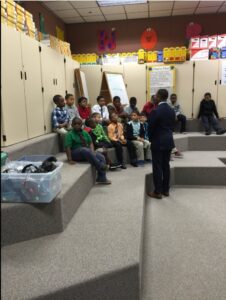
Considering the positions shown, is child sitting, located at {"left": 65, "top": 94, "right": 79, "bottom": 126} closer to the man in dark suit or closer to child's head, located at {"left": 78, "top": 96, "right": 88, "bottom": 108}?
child's head, located at {"left": 78, "top": 96, "right": 88, "bottom": 108}

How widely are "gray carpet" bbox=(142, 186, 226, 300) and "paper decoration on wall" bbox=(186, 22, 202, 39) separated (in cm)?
476

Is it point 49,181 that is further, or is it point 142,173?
point 142,173

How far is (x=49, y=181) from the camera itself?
2000 mm

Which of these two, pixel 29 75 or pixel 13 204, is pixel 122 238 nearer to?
pixel 13 204

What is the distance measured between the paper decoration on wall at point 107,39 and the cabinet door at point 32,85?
Answer: 149 inches

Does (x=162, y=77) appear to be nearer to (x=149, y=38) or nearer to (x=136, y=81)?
(x=136, y=81)

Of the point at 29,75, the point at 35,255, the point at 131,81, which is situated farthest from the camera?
the point at 131,81

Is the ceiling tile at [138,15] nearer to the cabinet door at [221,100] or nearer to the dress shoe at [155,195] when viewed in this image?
the cabinet door at [221,100]

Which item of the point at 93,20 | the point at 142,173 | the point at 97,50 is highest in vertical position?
the point at 93,20

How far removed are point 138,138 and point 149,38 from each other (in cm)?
371

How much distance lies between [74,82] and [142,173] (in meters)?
2.82

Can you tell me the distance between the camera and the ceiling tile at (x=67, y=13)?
253 inches

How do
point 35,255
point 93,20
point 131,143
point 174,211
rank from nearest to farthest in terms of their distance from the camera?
point 35,255, point 174,211, point 131,143, point 93,20

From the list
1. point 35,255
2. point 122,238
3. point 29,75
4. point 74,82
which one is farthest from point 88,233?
point 74,82
